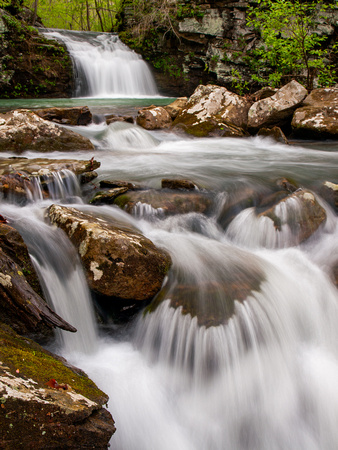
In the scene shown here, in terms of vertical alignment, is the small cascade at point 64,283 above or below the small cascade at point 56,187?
below

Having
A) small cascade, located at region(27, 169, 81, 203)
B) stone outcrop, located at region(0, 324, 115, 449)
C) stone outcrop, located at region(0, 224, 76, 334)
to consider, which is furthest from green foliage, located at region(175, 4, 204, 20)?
stone outcrop, located at region(0, 324, 115, 449)

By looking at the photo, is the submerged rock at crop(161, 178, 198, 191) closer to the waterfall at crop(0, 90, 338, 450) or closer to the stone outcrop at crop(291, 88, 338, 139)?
the waterfall at crop(0, 90, 338, 450)

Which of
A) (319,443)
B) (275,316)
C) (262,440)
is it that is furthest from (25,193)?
(319,443)

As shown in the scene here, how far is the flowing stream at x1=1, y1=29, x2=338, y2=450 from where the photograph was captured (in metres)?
2.66

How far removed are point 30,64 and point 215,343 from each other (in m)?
13.9

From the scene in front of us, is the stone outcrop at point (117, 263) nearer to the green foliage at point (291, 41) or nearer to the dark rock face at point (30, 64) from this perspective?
the green foliage at point (291, 41)

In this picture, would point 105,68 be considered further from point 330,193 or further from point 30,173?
point 330,193

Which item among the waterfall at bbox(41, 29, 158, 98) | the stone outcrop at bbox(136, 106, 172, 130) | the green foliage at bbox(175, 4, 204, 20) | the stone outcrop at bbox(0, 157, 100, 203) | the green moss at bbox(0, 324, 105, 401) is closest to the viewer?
the green moss at bbox(0, 324, 105, 401)

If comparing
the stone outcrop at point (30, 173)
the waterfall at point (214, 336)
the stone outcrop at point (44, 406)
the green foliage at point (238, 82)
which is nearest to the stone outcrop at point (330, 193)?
the waterfall at point (214, 336)

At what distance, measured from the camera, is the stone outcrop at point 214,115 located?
29.4ft

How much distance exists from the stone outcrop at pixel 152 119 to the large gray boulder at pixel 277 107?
87.9 inches

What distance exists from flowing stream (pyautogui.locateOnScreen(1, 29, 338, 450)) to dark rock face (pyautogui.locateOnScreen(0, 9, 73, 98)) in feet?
35.5

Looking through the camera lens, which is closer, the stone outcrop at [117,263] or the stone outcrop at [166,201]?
the stone outcrop at [117,263]

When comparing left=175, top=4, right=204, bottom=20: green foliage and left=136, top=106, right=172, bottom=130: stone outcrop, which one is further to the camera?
left=175, top=4, right=204, bottom=20: green foliage
